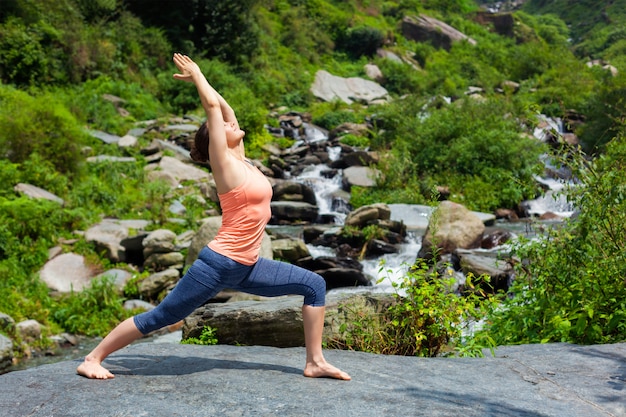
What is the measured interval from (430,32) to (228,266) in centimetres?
4671

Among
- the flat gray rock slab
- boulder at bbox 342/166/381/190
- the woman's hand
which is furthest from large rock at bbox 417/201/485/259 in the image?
the woman's hand

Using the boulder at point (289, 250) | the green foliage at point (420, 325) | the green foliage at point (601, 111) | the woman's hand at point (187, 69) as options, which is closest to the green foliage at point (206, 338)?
the green foliage at point (420, 325)

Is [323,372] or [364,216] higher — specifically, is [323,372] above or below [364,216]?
above

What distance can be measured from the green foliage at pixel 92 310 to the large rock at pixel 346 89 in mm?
22757

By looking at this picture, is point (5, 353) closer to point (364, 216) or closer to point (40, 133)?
point (40, 133)

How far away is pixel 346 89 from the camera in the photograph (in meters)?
34.8

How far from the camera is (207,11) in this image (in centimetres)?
2994

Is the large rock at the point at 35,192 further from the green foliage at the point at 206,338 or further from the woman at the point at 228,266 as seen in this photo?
the woman at the point at 228,266

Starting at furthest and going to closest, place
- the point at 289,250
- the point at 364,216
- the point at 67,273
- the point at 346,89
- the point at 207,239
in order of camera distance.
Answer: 1. the point at 346,89
2. the point at 364,216
3. the point at 289,250
4. the point at 67,273
5. the point at 207,239

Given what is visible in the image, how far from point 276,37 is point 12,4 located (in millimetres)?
18096

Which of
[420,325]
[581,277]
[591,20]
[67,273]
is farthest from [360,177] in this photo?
[591,20]

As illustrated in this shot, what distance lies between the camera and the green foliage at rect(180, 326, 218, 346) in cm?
526

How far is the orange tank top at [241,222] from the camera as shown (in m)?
3.54

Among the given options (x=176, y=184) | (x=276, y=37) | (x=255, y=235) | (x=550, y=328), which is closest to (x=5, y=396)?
(x=255, y=235)
